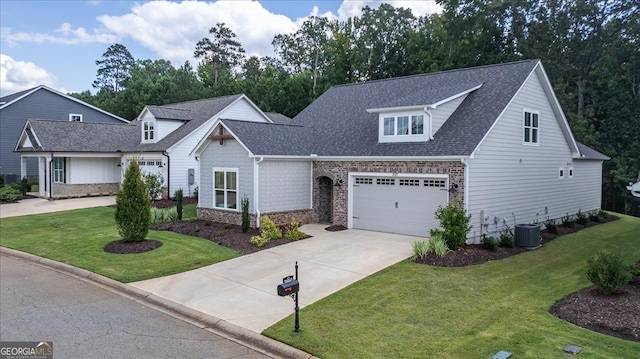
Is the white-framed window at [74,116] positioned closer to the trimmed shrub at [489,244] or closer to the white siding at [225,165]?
the white siding at [225,165]

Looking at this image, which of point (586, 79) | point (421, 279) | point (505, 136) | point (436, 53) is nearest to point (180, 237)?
point (421, 279)

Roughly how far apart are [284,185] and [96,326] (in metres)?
10.4

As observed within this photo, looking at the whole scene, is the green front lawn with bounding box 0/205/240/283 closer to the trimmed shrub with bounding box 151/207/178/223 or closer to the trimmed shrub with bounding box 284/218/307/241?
the trimmed shrub with bounding box 151/207/178/223

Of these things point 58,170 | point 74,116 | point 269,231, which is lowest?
point 269,231

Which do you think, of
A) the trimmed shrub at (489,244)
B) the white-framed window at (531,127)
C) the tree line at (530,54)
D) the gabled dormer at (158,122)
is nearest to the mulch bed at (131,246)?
the trimmed shrub at (489,244)

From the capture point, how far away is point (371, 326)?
760 centimetres

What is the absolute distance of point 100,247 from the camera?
13938mm

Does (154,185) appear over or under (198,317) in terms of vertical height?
over

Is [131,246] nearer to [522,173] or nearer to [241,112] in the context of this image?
[522,173]

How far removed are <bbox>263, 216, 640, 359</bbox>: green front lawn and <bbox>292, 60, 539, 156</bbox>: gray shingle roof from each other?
4625 mm

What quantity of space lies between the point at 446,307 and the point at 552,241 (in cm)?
973

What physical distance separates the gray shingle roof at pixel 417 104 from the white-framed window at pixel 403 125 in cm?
51

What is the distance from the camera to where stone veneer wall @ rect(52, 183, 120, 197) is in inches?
1100

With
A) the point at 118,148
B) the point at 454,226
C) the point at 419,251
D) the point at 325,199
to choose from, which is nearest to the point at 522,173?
the point at 454,226
